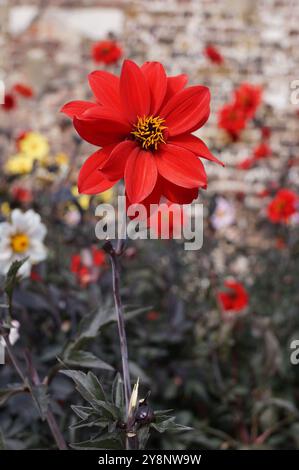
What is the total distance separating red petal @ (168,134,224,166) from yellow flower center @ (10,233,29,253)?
56 cm

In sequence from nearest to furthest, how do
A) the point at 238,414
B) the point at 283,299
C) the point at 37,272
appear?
1. the point at 37,272
2. the point at 238,414
3. the point at 283,299

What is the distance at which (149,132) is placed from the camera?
2.47ft

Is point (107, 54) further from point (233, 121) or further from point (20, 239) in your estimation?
point (20, 239)

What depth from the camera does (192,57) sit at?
10.5ft

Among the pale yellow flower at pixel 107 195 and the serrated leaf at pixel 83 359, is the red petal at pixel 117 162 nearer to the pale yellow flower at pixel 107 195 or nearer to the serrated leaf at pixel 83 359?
the serrated leaf at pixel 83 359

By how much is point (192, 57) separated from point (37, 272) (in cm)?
212

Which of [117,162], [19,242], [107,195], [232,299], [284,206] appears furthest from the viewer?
[107,195]

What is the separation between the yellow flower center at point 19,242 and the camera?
1.23 m

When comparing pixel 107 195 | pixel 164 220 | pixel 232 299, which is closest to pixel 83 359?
pixel 164 220

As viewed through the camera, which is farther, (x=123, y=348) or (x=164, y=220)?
(x=164, y=220)

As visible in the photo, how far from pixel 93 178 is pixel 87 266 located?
0.75 meters

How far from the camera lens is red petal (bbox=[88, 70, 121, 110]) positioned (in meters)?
0.74

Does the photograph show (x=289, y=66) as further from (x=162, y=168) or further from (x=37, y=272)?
(x=162, y=168)
